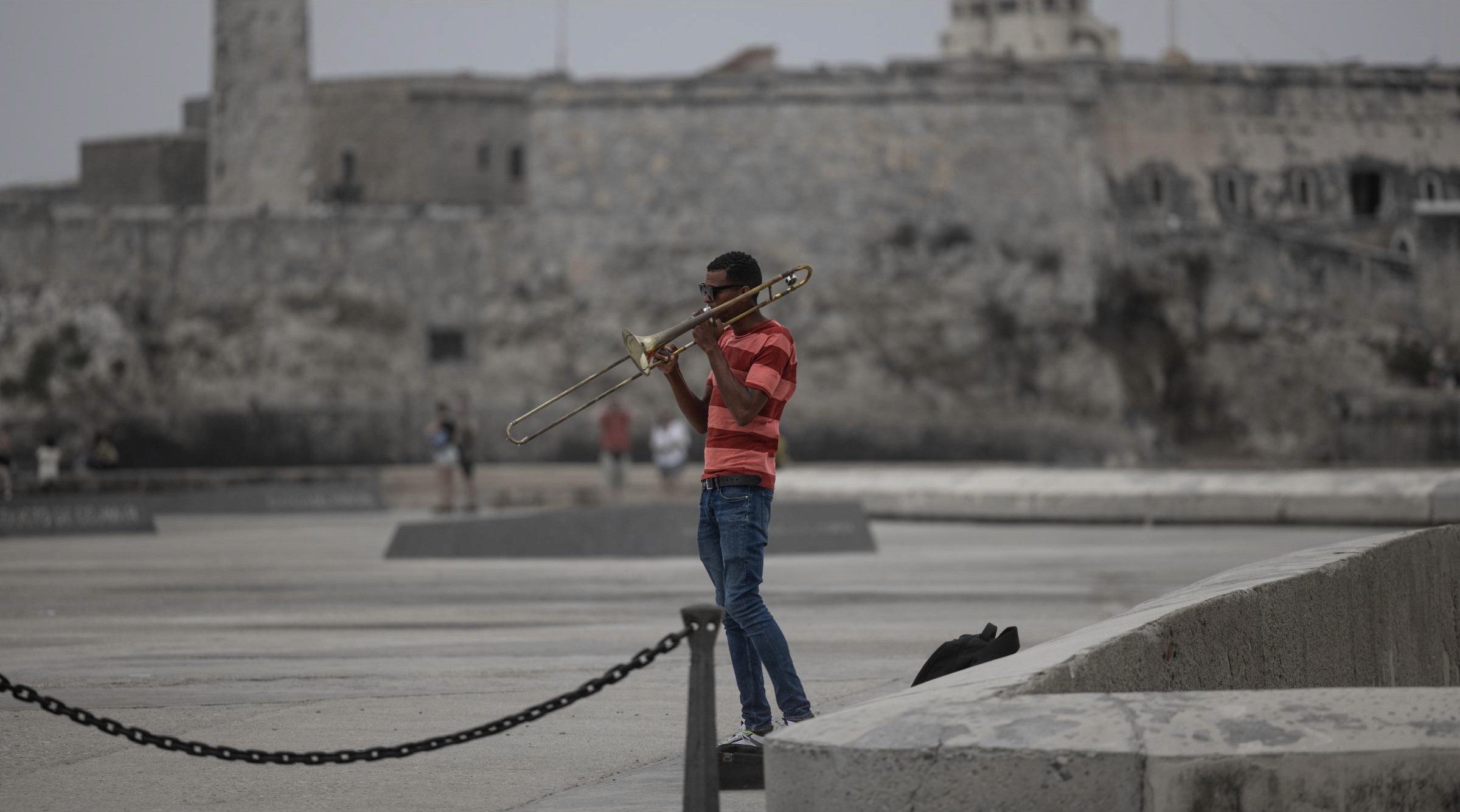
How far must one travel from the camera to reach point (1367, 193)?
1849 inches

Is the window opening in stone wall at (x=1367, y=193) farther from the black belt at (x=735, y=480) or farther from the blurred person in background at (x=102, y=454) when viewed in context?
the black belt at (x=735, y=480)

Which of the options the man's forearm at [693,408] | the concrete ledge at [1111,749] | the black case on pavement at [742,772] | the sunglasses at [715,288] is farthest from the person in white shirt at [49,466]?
the concrete ledge at [1111,749]

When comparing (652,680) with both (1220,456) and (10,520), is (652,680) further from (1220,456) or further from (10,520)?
(1220,456)

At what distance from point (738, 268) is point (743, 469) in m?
0.69

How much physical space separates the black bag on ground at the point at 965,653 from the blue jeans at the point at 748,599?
1.34 feet

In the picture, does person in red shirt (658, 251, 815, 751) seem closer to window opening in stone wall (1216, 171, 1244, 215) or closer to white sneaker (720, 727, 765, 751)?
white sneaker (720, 727, 765, 751)

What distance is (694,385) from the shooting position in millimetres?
40625

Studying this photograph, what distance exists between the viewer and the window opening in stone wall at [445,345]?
4175cm

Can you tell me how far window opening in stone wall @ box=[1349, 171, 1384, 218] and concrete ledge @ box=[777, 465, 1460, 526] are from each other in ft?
83.7

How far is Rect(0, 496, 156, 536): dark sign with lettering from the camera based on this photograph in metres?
20.2

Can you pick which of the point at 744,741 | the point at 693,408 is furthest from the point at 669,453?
the point at 744,741

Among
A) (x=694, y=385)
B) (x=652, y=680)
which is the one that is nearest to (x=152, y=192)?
(x=694, y=385)

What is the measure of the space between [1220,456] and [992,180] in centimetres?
792

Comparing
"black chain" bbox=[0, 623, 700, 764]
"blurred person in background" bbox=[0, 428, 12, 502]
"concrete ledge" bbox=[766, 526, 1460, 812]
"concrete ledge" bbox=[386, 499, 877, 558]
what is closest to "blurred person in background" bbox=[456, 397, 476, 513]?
"blurred person in background" bbox=[0, 428, 12, 502]
